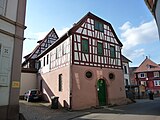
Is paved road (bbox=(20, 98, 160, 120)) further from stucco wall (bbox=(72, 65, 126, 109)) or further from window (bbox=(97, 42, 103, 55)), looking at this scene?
Result: window (bbox=(97, 42, 103, 55))

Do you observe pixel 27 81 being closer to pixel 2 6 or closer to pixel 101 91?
pixel 101 91

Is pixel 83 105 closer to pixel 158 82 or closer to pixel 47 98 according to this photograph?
pixel 47 98

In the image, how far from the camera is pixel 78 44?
16906mm

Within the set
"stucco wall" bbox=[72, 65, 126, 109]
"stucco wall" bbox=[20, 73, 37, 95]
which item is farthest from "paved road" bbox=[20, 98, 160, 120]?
"stucco wall" bbox=[20, 73, 37, 95]

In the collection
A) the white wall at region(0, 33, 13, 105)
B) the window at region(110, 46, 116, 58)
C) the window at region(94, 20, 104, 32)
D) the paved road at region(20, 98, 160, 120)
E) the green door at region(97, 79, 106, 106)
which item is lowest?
the paved road at region(20, 98, 160, 120)

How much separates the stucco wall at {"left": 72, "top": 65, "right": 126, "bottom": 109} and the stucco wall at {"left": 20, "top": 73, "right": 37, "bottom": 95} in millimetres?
12716

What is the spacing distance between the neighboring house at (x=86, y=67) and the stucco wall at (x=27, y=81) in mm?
5357

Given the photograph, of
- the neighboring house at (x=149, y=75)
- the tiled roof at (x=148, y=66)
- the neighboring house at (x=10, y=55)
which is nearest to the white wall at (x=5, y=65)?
the neighboring house at (x=10, y=55)

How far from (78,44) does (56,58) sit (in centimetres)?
383

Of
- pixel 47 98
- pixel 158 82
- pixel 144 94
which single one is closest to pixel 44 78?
pixel 47 98

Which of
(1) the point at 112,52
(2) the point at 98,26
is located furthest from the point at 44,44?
(1) the point at 112,52

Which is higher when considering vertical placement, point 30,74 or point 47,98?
point 30,74

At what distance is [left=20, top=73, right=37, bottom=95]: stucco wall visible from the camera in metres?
25.5

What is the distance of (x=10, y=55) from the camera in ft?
27.9
